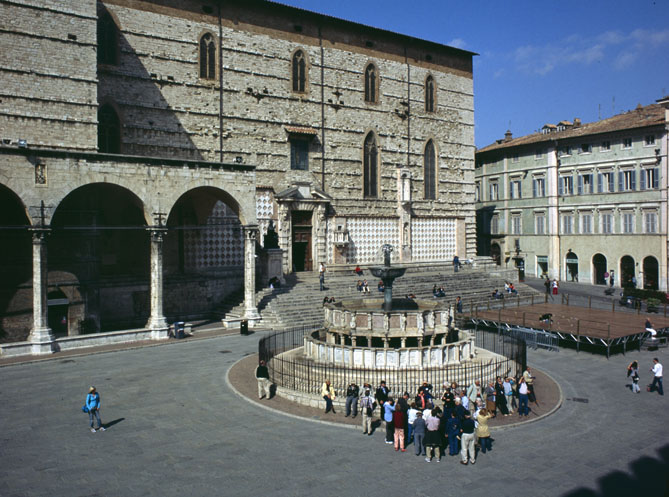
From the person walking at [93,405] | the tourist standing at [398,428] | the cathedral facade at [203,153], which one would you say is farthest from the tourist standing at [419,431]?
A: the cathedral facade at [203,153]

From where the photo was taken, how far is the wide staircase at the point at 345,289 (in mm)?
26875

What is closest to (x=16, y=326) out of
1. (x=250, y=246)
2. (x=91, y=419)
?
(x=250, y=246)

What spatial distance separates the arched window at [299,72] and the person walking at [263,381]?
75.7 ft

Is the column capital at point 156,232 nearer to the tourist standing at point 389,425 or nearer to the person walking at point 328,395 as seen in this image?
the person walking at point 328,395

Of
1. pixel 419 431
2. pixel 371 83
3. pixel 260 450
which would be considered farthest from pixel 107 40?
pixel 419 431

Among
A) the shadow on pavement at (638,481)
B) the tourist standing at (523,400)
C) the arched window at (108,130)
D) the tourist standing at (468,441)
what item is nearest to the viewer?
the shadow on pavement at (638,481)

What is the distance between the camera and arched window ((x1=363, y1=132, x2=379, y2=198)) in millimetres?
37469

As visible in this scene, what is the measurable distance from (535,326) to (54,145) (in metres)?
22.1

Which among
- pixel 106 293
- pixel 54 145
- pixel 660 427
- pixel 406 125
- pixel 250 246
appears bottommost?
pixel 660 427

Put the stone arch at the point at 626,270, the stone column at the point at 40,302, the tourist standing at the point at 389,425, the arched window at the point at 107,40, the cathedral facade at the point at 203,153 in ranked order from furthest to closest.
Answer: the stone arch at the point at 626,270
the arched window at the point at 107,40
the cathedral facade at the point at 203,153
the stone column at the point at 40,302
the tourist standing at the point at 389,425

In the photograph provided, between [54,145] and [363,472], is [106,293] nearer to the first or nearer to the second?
[54,145]

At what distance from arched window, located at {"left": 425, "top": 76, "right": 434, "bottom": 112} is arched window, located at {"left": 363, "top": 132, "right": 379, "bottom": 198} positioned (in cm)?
576

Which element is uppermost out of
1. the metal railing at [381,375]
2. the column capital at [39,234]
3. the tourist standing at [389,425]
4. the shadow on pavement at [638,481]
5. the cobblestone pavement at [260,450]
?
the column capital at [39,234]

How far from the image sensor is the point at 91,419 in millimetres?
12977
